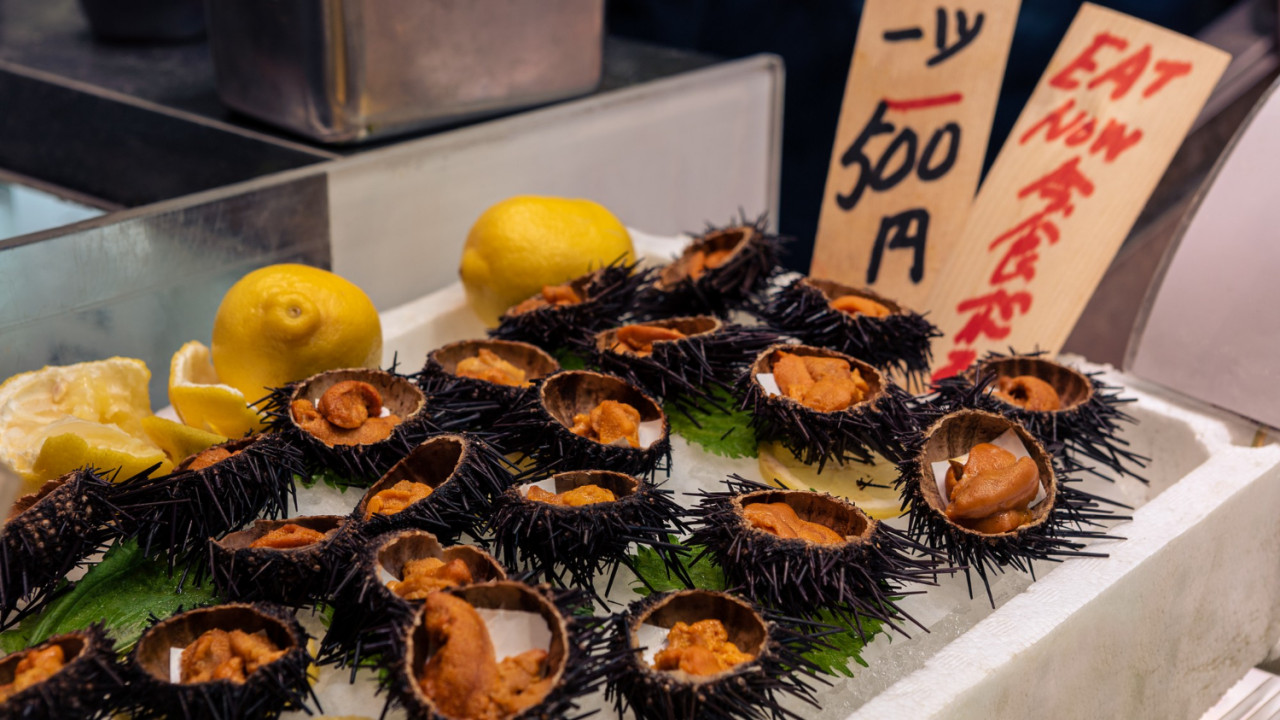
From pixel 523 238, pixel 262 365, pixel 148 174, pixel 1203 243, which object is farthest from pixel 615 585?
pixel 148 174

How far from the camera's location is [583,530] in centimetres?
91

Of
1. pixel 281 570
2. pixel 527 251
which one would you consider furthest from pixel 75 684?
pixel 527 251

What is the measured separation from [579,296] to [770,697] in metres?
0.74

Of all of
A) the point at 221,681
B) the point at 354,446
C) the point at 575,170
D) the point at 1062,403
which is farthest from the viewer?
the point at 575,170

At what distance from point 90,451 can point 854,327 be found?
2.82ft

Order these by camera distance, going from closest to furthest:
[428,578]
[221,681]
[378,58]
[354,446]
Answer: [221,681] → [428,578] → [354,446] → [378,58]

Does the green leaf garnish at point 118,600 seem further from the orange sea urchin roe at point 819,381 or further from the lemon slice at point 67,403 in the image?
the orange sea urchin roe at point 819,381

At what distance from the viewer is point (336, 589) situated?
0.88m

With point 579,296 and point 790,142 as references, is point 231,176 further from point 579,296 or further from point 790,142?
point 790,142

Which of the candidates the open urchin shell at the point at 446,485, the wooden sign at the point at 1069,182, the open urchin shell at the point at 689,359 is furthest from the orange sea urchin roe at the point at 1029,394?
the open urchin shell at the point at 446,485

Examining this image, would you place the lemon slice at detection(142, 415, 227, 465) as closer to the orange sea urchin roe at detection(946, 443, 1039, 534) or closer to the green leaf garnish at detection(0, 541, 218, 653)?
the green leaf garnish at detection(0, 541, 218, 653)

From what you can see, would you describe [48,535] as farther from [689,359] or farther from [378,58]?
[378,58]

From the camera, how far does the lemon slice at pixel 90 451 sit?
1019 millimetres

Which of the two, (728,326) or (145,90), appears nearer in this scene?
(728,326)
